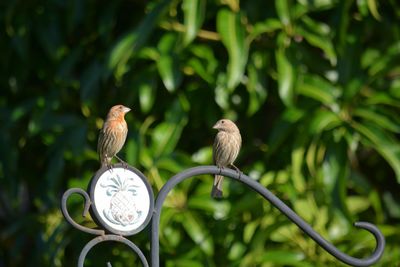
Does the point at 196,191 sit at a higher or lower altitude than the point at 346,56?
lower

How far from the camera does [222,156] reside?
2.88m

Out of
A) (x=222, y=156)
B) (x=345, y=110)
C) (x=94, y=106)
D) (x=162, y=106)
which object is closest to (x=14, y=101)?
(x=94, y=106)

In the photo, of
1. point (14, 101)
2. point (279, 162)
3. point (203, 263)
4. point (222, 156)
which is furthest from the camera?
point (14, 101)

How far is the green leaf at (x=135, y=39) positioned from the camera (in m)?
4.10

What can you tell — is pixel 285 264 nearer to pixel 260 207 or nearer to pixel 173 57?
pixel 260 207

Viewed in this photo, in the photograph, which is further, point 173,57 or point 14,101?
point 14,101

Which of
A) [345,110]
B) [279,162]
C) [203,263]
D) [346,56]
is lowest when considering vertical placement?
[203,263]

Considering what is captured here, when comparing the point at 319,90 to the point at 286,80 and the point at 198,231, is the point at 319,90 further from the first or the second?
the point at 198,231

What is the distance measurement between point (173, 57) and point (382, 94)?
0.95m

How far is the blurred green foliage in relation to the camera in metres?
4.11

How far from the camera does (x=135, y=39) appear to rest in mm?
4102

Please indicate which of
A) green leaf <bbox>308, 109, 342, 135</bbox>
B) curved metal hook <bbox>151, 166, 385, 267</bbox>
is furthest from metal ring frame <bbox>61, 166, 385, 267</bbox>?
green leaf <bbox>308, 109, 342, 135</bbox>

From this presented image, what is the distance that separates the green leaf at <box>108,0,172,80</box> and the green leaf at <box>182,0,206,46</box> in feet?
0.41

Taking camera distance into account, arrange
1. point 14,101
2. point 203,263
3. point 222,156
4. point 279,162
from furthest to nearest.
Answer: point 14,101 < point 279,162 < point 203,263 < point 222,156
